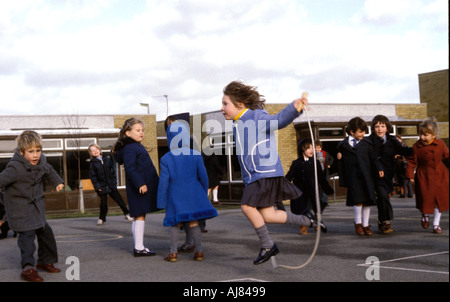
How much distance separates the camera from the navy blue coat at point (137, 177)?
7.89 m

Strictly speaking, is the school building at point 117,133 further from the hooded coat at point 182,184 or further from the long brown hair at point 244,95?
the long brown hair at point 244,95

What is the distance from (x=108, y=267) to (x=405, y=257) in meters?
3.60

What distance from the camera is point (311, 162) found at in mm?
10844

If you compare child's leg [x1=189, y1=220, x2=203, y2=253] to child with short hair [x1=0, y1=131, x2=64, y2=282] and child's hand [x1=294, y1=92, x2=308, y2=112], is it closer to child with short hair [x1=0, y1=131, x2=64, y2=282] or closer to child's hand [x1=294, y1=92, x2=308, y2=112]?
child with short hair [x1=0, y1=131, x2=64, y2=282]

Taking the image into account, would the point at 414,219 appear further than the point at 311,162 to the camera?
Yes

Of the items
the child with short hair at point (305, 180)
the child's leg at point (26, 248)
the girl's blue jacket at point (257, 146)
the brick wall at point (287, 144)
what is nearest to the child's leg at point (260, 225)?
the girl's blue jacket at point (257, 146)

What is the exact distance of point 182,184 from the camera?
757cm

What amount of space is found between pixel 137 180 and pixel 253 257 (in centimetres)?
187

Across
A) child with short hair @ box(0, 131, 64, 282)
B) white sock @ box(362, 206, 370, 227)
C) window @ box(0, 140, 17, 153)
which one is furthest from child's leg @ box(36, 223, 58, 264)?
window @ box(0, 140, 17, 153)

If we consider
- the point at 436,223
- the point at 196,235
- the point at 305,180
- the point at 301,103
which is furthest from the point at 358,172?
the point at 301,103

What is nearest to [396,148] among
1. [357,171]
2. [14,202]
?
[357,171]
